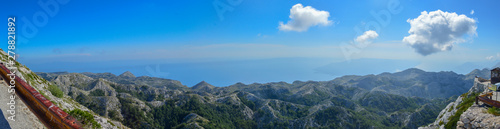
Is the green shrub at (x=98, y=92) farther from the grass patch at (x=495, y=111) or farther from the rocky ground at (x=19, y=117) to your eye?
the grass patch at (x=495, y=111)

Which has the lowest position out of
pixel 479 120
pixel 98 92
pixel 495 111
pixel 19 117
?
pixel 98 92

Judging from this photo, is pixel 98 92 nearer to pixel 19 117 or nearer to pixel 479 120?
pixel 19 117

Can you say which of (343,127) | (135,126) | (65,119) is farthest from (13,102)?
(343,127)

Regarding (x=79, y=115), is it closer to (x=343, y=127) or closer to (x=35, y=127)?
(x=35, y=127)

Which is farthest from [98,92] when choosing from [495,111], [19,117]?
[495,111]

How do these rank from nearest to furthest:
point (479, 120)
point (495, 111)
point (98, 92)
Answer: point (495, 111) → point (479, 120) → point (98, 92)

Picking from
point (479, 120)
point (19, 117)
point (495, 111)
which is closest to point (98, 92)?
point (19, 117)

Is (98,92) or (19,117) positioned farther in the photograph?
(98,92)

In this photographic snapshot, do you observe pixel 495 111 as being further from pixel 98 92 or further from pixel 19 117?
pixel 98 92

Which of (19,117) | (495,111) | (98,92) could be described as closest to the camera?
(19,117)

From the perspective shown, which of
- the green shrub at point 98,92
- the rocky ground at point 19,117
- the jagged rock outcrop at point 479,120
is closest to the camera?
the rocky ground at point 19,117

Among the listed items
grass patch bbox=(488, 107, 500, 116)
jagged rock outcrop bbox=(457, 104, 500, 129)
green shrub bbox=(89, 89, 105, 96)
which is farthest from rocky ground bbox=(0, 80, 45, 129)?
green shrub bbox=(89, 89, 105, 96)

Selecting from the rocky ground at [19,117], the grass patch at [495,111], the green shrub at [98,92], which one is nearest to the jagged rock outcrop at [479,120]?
the grass patch at [495,111]

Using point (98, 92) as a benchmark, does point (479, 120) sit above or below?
above
